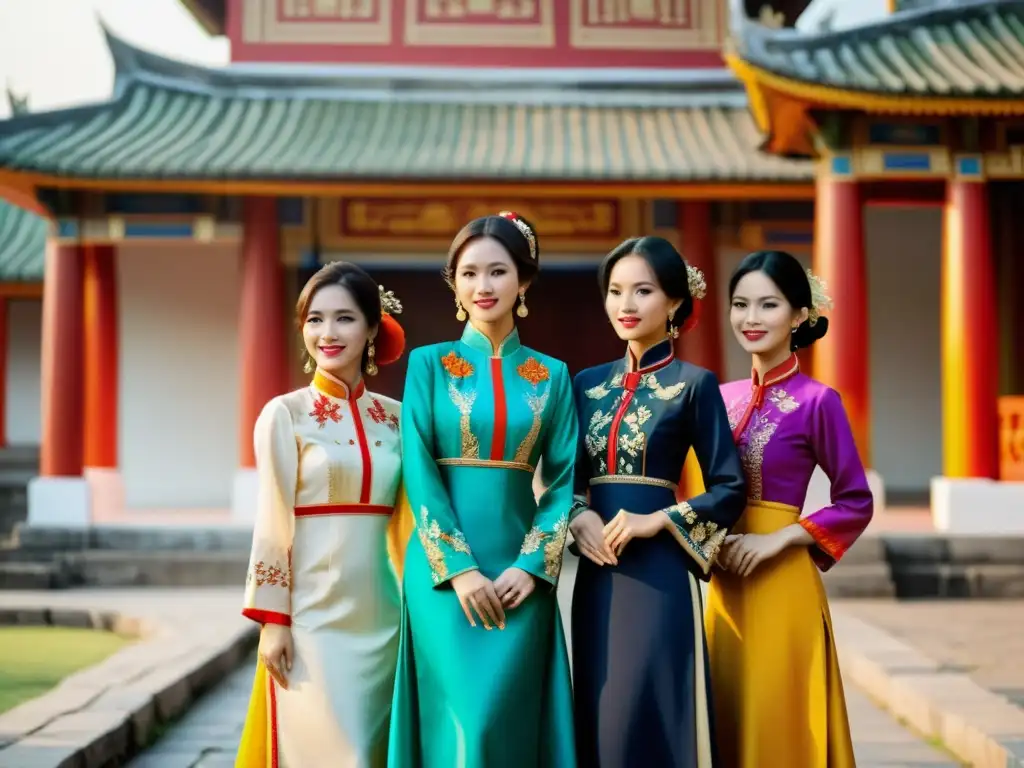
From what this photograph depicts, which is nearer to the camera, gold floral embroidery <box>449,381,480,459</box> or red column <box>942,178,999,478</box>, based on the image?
gold floral embroidery <box>449,381,480,459</box>

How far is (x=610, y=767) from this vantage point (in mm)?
2652

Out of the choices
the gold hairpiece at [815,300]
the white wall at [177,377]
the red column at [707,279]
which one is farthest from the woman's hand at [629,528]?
the white wall at [177,377]

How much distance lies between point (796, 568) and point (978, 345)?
680 centimetres

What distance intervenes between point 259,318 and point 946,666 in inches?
275

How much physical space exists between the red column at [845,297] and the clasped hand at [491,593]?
6745 mm

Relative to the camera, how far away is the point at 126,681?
16.0ft

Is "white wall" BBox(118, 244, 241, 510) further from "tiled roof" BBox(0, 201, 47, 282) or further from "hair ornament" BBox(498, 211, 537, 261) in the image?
"hair ornament" BBox(498, 211, 537, 261)

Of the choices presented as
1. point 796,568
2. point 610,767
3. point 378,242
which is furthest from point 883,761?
point 378,242

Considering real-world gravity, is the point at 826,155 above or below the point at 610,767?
above

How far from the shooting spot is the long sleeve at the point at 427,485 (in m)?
2.65

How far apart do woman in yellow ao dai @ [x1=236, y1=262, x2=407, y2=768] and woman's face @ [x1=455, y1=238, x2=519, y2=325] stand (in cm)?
32

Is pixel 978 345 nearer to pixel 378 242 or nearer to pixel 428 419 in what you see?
pixel 378 242

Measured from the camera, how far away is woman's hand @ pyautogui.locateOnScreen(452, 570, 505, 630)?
261 centimetres

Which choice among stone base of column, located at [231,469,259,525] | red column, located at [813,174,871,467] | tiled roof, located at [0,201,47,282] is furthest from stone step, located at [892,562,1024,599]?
tiled roof, located at [0,201,47,282]
